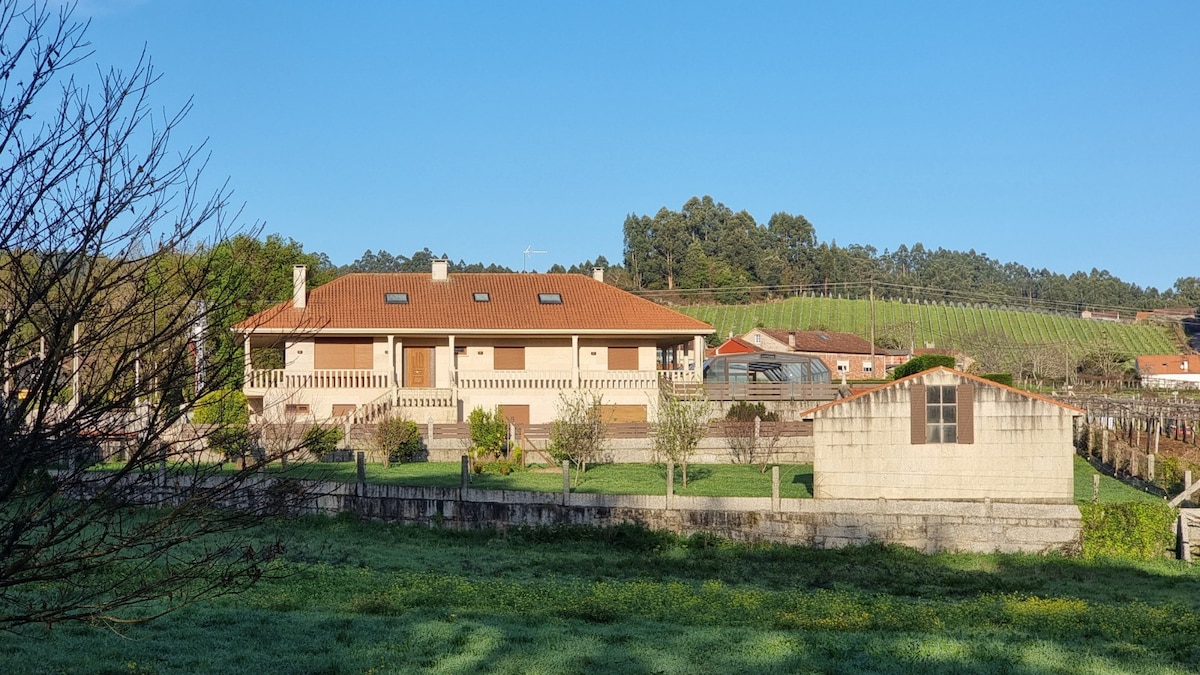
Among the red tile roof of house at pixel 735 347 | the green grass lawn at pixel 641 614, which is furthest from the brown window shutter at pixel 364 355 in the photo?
the red tile roof of house at pixel 735 347

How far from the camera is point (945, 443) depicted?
81.7 feet

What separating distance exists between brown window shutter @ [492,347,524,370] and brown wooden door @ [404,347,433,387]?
232 centimetres

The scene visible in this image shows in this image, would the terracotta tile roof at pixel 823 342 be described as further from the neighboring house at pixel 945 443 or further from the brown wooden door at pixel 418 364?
the neighboring house at pixel 945 443

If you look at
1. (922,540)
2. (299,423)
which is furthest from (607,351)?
(922,540)

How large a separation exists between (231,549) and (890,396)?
19.2 metres

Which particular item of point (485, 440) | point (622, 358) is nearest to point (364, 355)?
point (622, 358)

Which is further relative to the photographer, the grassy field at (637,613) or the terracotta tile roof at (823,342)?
the terracotta tile roof at (823,342)

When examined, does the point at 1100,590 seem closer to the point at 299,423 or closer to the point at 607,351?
the point at 299,423

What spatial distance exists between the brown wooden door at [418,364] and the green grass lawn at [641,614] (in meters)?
17.1

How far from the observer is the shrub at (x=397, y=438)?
98.5 feet

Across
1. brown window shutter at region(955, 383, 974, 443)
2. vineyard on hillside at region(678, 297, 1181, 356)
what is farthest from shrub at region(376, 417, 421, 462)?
vineyard on hillside at region(678, 297, 1181, 356)

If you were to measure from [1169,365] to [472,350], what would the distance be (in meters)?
73.0

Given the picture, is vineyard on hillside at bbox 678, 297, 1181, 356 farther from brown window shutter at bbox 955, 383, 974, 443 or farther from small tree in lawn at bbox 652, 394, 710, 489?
brown window shutter at bbox 955, 383, 974, 443

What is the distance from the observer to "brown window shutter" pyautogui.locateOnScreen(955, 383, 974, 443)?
→ 24.8 m
